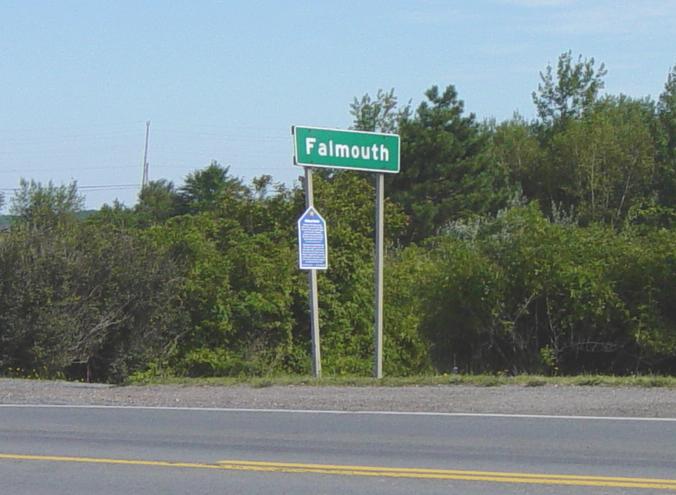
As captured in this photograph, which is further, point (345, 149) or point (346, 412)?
point (345, 149)

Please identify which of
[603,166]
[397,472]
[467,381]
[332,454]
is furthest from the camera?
[603,166]

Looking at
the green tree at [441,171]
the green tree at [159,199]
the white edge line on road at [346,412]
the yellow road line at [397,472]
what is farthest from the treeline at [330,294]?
the green tree at [159,199]

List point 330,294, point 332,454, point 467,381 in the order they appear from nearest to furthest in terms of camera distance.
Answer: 1. point 332,454
2. point 467,381
3. point 330,294

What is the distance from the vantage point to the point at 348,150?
17328 millimetres

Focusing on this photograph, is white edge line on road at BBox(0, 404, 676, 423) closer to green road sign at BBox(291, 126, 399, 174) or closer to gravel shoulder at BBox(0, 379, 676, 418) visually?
gravel shoulder at BBox(0, 379, 676, 418)

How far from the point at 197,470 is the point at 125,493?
Result: 1.03 m

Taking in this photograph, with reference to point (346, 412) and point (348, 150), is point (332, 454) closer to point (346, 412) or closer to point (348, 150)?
point (346, 412)

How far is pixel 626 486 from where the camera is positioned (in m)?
8.42

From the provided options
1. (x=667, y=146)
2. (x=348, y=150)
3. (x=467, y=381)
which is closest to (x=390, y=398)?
(x=467, y=381)

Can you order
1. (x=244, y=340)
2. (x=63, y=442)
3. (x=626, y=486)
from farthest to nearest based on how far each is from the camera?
(x=244, y=340) < (x=63, y=442) < (x=626, y=486)

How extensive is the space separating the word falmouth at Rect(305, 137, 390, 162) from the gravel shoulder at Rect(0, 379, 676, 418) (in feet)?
12.4

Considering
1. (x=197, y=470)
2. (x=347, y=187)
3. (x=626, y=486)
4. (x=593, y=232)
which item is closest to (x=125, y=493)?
(x=197, y=470)

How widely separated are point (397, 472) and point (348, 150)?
885 cm

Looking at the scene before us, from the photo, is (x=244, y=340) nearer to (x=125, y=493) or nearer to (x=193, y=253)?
(x=193, y=253)
